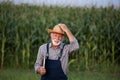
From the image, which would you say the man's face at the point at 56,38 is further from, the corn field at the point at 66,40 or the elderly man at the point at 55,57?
the corn field at the point at 66,40

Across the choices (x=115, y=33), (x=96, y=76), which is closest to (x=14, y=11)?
(x=115, y=33)

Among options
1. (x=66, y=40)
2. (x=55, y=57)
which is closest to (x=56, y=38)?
(x=55, y=57)

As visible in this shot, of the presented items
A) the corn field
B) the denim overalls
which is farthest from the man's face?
the corn field

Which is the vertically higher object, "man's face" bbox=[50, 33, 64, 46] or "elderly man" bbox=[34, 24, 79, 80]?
"man's face" bbox=[50, 33, 64, 46]

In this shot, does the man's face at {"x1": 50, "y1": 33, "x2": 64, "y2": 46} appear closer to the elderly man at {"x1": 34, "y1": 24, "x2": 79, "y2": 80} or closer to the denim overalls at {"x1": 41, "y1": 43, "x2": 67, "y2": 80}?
the elderly man at {"x1": 34, "y1": 24, "x2": 79, "y2": 80}

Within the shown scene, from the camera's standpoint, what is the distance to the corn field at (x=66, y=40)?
14258 mm

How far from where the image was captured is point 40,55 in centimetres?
522

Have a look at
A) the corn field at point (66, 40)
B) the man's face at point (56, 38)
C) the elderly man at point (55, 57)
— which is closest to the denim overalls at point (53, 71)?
the elderly man at point (55, 57)

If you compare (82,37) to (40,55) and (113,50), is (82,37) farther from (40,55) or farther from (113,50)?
(40,55)

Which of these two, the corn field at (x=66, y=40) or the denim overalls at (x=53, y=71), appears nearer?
the denim overalls at (x=53, y=71)

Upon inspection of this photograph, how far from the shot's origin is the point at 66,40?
14.4 meters

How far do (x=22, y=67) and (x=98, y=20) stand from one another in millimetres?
3246

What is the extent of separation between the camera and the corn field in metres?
14.3

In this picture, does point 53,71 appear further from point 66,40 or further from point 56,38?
point 66,40
